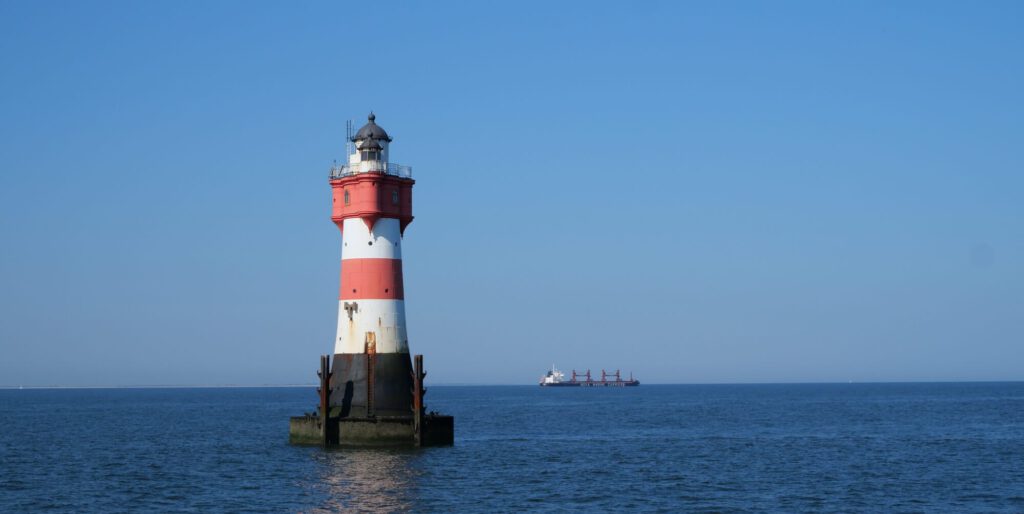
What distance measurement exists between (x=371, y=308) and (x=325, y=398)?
4.46 meters

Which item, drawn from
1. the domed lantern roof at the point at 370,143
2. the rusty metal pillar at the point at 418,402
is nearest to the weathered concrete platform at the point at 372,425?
the rusty metal pillar at the point at 418,402

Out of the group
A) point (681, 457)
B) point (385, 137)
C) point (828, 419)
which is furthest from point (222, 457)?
point (828, 419)

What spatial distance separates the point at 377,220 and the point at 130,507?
18.2m

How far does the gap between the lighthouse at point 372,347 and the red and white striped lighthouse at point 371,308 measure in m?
0.04

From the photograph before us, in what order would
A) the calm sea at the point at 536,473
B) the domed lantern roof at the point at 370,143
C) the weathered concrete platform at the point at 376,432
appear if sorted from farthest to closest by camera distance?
the domed lantern roof at the point at 370,143
the weathered concrete platform at the point at 376,432
the calm sea at the point at 536,473

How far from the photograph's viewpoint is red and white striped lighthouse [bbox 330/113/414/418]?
50875mm

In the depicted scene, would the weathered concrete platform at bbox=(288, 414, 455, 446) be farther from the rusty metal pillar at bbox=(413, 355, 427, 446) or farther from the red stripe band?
the red stripe band

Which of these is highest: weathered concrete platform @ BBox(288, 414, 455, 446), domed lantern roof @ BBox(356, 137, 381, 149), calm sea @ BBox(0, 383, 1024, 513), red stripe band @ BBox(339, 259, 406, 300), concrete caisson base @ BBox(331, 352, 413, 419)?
domed lantern roof @ BBox(356, 137, 381, 149)

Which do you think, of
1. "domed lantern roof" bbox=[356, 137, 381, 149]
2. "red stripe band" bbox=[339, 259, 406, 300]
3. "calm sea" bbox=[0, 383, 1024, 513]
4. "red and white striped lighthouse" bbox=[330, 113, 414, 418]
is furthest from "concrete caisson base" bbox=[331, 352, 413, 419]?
"domed lantern roof" bbox=[356, 137, 381, 149]

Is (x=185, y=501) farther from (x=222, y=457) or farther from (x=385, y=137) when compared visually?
(x=385, y=137)

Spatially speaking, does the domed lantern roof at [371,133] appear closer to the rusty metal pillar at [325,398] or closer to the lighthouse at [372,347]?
the lighthouse at [372,347]

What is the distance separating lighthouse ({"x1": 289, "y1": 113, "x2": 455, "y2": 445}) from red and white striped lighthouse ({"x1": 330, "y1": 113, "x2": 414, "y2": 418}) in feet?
0.14

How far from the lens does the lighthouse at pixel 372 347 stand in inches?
1981

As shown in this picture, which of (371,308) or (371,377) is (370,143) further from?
(371,377)
